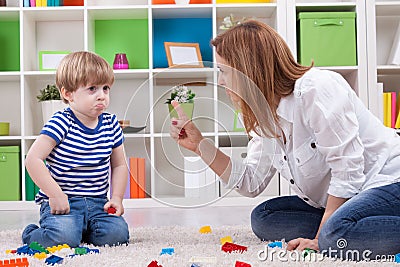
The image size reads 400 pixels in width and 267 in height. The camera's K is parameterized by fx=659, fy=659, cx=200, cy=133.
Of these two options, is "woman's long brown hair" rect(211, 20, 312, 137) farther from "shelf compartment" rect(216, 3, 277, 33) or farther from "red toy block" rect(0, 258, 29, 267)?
"shelf compartment" rect(216, 3, 277, 33)

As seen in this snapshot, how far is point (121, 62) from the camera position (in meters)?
3.29

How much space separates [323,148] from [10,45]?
244 centimetres

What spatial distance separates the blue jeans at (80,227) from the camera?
1.65 m

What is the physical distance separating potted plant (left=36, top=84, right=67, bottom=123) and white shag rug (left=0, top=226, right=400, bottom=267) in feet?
4.18

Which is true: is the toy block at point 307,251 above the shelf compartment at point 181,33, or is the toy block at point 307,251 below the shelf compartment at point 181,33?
below

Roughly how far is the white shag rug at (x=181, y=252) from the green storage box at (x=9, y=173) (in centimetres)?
125

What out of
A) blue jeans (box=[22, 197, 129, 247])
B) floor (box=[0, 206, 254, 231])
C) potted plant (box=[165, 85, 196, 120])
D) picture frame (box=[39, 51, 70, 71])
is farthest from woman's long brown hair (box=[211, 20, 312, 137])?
picture frame (box=[39, 51, 70, 71])

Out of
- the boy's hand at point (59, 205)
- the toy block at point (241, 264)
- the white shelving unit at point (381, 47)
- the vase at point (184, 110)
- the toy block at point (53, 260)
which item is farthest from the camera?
the white shelving unit at point (381, 47)

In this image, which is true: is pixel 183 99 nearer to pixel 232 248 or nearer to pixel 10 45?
pixel 232 248

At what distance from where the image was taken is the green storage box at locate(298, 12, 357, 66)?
3154 millimetres

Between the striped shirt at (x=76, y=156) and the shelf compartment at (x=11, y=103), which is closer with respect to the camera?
the striped shirt at (x=76, y=156)

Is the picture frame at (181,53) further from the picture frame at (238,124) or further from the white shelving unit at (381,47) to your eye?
the picture frame at (238,124)

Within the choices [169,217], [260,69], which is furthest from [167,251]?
[169,217]

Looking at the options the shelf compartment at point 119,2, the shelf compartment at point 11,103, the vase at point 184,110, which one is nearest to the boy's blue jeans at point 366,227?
the vase at point 184,110
